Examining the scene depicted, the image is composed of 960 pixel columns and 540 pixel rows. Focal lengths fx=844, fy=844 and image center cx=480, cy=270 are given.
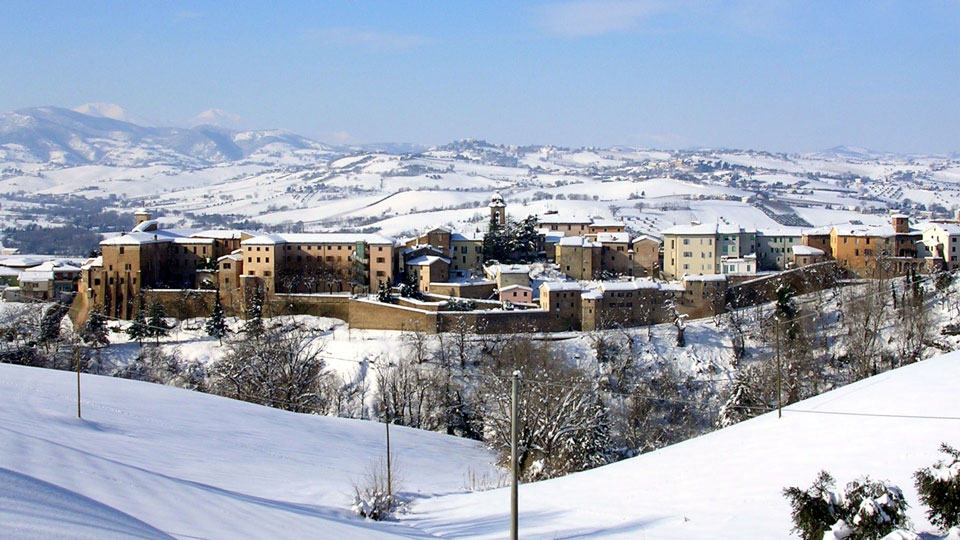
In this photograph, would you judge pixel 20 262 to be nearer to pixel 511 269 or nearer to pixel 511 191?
pixel 511 269

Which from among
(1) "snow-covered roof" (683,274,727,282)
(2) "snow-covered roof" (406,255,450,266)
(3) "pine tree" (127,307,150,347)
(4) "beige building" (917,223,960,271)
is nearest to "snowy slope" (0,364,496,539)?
(3) "pine tree" (127,307,150,347)

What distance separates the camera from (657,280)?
4078 centimetres

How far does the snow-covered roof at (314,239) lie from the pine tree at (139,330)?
5682mm

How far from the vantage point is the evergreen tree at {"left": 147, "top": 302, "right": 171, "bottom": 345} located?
34594 millimetres

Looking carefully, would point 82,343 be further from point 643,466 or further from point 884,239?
point 884,239

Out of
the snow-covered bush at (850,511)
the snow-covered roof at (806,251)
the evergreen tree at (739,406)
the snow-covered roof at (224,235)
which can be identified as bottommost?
the evergreen tree at (739,406)

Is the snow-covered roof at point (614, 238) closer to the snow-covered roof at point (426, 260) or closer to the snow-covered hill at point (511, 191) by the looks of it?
the snow-covered roof at point (426, 260)

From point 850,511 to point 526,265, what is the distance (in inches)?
1359

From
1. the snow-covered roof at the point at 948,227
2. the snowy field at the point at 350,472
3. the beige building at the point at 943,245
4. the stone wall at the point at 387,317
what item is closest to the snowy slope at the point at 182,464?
the snowy field at the point at 350,472

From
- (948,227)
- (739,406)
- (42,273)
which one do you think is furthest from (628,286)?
(42,273)

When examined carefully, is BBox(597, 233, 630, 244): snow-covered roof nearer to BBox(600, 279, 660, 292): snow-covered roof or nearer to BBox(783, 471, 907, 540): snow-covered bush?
BBox(600, 279, 660, 292): snow-covered roof

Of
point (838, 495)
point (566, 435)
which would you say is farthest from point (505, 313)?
point (838, 495)

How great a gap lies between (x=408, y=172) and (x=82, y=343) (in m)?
126

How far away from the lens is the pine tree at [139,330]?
34250 millimetres
